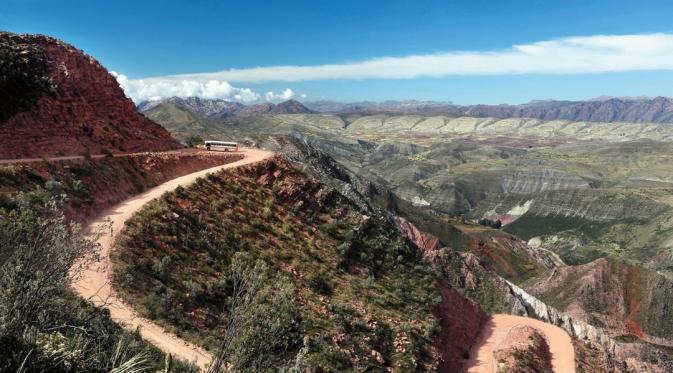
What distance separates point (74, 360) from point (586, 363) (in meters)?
41.4

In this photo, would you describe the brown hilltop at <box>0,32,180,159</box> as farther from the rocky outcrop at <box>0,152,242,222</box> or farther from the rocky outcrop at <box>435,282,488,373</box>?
the rocky outcrop at <box>435,282,488,373</box>

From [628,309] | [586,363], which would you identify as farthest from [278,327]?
[628,309]

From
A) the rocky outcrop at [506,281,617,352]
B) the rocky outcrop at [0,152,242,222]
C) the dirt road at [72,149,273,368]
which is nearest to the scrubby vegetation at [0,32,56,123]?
the rocky outcrop at [0,152,242,222]

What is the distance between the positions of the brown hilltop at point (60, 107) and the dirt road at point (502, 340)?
3396 centimetres

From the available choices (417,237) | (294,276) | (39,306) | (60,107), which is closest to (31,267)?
(39,306)

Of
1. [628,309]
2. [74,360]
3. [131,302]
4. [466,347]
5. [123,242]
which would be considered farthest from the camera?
[628,309]

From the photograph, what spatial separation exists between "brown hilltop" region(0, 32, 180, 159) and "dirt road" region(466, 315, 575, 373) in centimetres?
3396

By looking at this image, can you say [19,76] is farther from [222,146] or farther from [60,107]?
[222,146]

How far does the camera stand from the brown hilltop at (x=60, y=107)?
3391cm

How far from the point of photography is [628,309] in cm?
7919

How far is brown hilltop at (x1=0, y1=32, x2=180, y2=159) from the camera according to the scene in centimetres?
3391

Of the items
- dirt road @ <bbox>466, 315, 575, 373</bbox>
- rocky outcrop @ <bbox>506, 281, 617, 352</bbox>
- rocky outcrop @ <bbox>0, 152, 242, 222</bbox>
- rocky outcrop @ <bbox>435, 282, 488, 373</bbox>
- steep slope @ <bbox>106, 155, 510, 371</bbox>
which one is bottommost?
rocky outcrop @ <bbox>506, 281, 617, 352</bbox>

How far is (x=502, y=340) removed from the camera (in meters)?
40.6

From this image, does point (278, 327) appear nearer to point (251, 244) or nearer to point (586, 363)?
point (251, 244)
